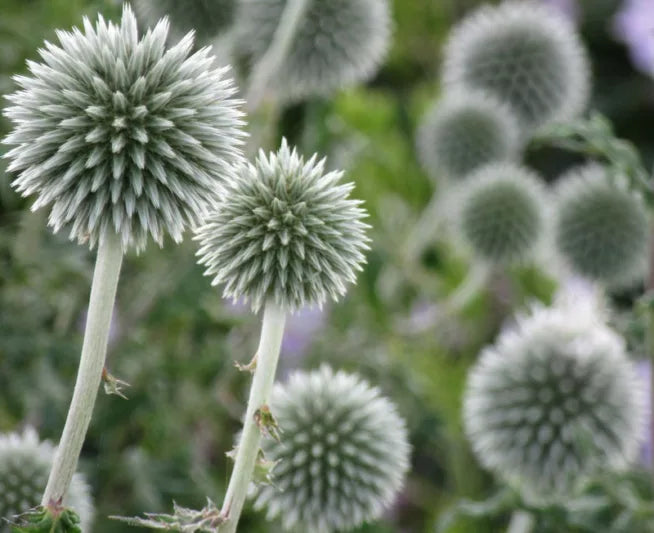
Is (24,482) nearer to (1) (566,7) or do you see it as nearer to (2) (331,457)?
(2) (331,457)

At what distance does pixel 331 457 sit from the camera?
1564 mm

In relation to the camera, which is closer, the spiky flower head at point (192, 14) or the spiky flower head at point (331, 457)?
the spiky flower head at point (331, 457)

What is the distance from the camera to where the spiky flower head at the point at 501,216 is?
103 inches

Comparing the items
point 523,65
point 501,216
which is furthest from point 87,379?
point 523,65

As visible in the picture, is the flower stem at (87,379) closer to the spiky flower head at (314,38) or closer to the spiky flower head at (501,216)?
the spiky flower head at (314,38)

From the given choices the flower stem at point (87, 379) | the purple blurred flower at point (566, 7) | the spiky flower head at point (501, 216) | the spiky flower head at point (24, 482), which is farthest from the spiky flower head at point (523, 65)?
the flower stem at point (87, 379)

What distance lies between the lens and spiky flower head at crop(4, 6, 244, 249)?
1.09 metres

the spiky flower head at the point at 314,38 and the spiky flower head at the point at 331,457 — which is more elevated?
the spiky flower head at the point at 314,38

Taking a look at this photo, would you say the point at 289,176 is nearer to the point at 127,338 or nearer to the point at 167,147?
the point at 167,147

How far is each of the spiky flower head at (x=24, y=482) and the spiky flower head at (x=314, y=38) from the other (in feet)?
3.74

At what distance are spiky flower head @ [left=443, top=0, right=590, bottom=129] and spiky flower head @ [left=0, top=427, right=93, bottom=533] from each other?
1880mm

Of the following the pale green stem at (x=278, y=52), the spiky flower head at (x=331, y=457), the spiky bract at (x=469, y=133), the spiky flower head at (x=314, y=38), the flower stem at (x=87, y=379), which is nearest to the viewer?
the flower stem at (x=87, y=379)

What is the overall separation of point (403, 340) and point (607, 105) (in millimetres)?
2282

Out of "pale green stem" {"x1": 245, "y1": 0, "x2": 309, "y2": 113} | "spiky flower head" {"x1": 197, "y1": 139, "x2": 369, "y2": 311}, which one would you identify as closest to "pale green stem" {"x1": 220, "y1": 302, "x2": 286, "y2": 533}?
"spiky flower head" {"x1": 197, "y1": 139, "x2": 369, "y2": 311}
